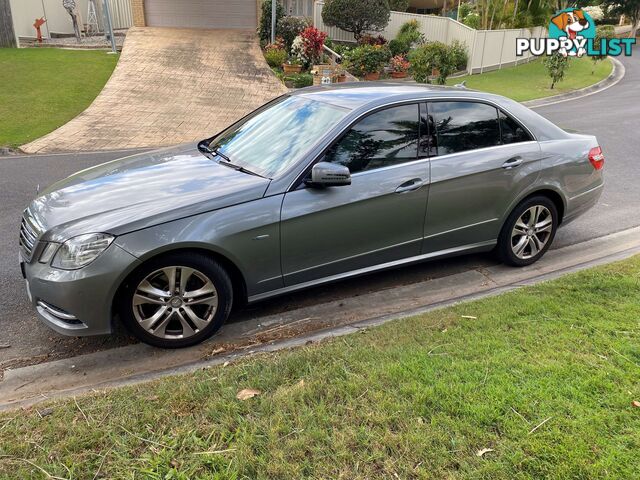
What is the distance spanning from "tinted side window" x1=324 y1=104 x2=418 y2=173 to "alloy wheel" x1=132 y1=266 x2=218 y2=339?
1287 millimetres

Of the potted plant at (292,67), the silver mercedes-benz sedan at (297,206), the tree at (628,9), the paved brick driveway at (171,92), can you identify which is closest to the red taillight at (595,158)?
the silver mercedes-benz sedan at (297,206)

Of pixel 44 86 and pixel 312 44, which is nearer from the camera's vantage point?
pixel 44 86

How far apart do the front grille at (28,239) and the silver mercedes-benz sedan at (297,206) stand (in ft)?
0.06

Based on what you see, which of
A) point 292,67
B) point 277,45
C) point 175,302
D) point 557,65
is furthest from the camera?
point 277,45

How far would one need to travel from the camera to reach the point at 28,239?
3473 millimetres

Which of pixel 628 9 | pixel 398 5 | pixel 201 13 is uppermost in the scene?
pixel 628 9

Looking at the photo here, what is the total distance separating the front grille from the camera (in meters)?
3.37

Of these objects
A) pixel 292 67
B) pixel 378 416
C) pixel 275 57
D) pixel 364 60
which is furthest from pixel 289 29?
pixel 378 416

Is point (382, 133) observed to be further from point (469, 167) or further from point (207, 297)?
point (207, 297)

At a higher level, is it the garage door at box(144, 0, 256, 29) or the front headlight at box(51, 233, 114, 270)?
the garage door at box(144, 0, 256, 29)

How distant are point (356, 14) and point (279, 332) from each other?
1889 cm

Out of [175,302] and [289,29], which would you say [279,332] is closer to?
[175,302]

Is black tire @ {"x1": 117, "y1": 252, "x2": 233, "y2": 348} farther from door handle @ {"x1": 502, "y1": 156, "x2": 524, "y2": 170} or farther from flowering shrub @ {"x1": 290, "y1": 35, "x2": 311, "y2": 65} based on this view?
flowering shrub @ {"x1": 290, "y1": 35, "x2": 311, "y2": 65}

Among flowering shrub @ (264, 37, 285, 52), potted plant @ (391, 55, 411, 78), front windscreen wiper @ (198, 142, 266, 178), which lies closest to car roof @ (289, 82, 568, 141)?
front windscreen wiper @ (198, 142, 266, 178)
